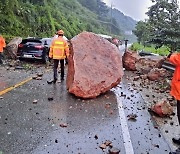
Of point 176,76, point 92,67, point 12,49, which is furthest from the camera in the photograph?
point 12,49

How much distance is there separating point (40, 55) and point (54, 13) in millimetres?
30248

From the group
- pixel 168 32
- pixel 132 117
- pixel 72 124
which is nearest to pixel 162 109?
pixel 132 117

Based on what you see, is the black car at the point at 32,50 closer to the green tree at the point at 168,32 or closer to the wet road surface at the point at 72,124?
the green tree at the point at 168,32

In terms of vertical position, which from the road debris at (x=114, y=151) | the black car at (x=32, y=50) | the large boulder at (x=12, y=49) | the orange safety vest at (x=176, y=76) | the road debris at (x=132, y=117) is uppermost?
the orange safety vest at (x=176, y=76)

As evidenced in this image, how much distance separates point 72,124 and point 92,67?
12.6 feet

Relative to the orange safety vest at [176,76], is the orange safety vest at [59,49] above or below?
below

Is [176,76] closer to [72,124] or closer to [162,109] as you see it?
[72,124]

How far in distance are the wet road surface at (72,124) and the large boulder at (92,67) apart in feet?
1.07

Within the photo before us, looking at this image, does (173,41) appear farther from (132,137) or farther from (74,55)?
(132,137)

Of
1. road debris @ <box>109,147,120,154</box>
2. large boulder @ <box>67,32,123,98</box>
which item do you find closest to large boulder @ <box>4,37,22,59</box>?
large boulder @ <box>67,32,123,98</box>

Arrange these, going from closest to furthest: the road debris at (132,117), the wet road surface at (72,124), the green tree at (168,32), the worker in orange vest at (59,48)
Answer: the wet road surface at (72,124), the road debris at (132,117), the worker in orange vest at (59,48), the green tree at (168,32)

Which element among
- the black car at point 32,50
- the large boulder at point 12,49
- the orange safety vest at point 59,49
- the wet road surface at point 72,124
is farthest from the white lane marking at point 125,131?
the large boulder at point 12,49

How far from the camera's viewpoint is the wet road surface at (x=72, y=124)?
5652mm

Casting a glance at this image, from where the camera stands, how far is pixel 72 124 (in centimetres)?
707
